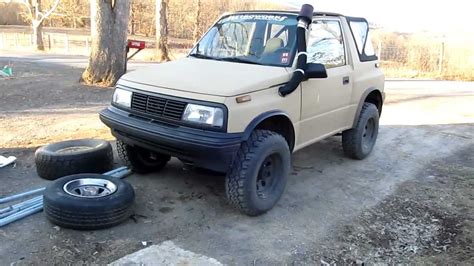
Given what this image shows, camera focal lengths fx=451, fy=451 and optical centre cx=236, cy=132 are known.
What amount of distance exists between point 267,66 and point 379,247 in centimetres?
209

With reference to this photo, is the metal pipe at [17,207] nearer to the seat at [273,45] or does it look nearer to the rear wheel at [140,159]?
the rear wheel at [140,159]

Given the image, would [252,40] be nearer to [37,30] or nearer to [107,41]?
[107,41]

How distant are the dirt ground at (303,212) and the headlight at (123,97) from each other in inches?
37.6

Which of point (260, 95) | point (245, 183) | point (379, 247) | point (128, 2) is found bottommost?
point (379, 247)

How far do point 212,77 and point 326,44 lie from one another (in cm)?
178

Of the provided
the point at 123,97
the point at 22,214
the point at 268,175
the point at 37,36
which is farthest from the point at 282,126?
the point at 37,36

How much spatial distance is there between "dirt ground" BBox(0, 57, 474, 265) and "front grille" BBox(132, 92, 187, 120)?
3.14 ft

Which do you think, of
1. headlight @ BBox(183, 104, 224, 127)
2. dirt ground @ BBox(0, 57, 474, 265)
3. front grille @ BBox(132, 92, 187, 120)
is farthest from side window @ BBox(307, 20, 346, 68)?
front grille @ BBox(132, 92, 187, 120)

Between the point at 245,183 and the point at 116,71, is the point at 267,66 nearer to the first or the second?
the point at 245,183

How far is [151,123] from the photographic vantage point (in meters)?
4.30

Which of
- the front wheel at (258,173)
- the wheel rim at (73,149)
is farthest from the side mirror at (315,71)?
the wheel rim at (73,149)

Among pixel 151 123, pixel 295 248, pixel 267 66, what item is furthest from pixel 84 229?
pixel 267 66

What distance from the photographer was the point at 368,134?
22.0 feet

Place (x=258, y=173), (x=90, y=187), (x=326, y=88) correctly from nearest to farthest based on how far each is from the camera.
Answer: (x=90, y=187) < (x=258, y=173) < (x=326, y=88)
